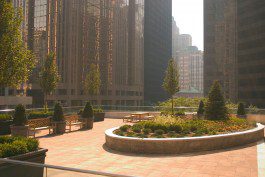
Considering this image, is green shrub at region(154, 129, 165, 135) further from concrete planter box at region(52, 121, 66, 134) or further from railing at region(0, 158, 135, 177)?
railing at region(0, 158, 135, 177)

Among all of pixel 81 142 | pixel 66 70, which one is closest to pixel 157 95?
pixel 66 70

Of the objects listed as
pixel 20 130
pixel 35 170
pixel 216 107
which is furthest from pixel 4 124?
pixel 35 170

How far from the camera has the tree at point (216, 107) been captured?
21.5 meters

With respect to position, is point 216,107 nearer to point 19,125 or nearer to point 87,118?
point 87,118

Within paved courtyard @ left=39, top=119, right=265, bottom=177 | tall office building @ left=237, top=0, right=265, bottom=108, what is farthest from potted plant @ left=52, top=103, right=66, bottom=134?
tall office building @ left=237, top=0, right=265, bottom=108

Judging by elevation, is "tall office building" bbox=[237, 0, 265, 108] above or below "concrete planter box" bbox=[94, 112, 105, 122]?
above

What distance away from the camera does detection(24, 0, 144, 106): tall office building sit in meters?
90.0

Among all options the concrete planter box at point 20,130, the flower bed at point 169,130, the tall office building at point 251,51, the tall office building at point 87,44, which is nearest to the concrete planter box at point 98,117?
the concrete planter box at point 20,130

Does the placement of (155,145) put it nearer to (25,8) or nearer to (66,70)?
(66,70)

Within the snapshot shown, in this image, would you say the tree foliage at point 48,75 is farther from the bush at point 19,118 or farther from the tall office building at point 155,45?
the tall office building at point 155,45

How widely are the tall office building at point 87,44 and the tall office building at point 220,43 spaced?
113ft

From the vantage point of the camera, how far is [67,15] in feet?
299

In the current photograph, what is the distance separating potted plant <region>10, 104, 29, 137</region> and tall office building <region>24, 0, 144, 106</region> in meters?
69.4

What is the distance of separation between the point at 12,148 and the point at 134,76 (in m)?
121
